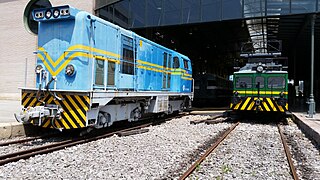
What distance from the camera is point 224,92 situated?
25.9m

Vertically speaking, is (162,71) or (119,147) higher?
(162,71)

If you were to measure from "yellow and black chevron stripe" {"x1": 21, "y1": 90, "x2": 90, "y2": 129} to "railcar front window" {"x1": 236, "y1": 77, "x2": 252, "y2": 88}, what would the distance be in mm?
7694

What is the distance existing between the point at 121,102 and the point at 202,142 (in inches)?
108

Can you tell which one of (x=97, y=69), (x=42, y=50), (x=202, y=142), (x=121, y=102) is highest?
(x=42, y=50)

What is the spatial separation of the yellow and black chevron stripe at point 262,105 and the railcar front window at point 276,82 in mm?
585

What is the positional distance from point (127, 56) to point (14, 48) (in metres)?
17.1

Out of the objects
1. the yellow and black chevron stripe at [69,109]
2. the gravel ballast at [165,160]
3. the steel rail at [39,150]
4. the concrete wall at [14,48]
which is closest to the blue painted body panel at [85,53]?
the yellow and black chevron stripe at [69,109]

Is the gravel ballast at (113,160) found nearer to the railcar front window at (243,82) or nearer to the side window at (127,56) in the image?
the side window at (127,56)

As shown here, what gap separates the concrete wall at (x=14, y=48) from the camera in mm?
22000

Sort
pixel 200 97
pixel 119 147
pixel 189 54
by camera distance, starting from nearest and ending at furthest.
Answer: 1. pixel 119 147
2. pixel 200 97
3. pixel 189 54

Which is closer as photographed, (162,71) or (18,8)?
→ (162,71)

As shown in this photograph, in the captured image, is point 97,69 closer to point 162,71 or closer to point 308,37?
point 162,71

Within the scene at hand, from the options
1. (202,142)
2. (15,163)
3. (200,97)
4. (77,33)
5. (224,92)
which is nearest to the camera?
(15,163)

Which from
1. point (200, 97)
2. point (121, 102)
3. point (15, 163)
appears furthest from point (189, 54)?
point (15, 163)
